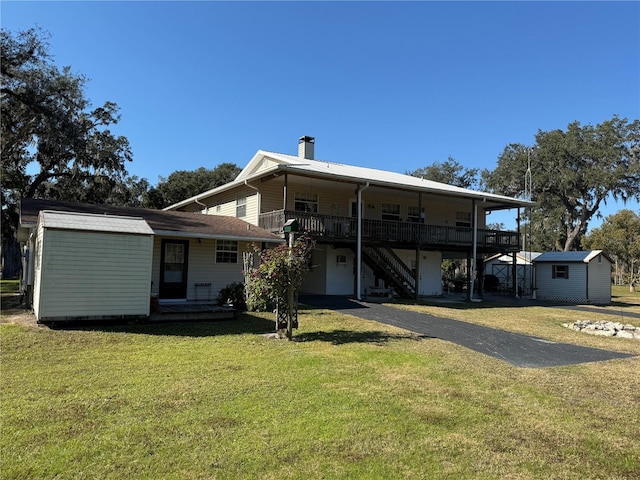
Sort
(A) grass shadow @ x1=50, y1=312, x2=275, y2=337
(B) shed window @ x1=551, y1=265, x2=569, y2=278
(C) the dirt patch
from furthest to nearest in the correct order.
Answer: (B) shed window @ x1=551, y1=265, x2=569, y2=278, (C) the dirt patch, (A) grass shadow @ x1=50, y1=312, x2=275, y2=337

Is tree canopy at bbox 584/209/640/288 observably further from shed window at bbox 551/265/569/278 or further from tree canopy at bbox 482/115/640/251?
shed window at bbox 551/265/569/278

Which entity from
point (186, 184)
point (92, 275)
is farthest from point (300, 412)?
point (186, 184)

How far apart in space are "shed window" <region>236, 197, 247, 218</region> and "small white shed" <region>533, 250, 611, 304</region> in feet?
56.0

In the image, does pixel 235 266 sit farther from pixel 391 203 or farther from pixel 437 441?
pixel 437 441

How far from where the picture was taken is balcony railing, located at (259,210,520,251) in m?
16.8

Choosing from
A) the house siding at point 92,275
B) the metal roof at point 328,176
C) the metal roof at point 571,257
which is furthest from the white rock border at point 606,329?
the house siding at point 92,275

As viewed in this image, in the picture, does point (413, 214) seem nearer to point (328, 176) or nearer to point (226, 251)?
point (328, 176)

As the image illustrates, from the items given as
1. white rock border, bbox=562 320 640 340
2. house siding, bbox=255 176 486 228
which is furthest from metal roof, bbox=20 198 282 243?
white rock border, bbox=562 320 640 340

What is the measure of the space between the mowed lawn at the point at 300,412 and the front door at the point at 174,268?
232 inches

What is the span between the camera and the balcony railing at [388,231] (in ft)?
55.0

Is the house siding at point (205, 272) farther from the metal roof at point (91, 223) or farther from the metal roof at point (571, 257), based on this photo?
the metal roof at point (571, 257)

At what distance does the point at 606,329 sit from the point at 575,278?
12238mm

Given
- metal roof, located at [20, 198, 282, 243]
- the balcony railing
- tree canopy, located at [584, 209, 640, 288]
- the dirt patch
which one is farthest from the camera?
tree canopy, located at [584, 209, 640, 288]

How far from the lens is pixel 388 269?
19.5 metres
